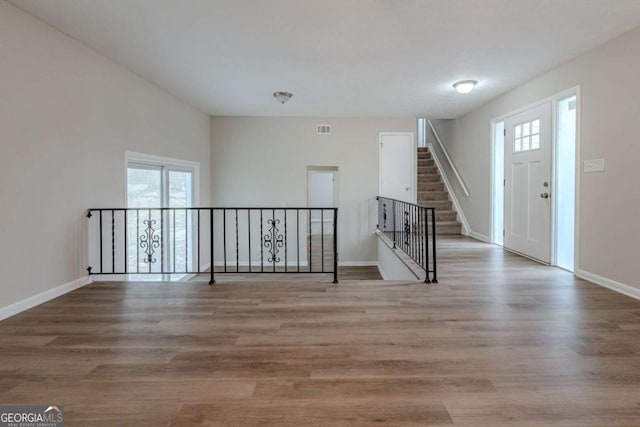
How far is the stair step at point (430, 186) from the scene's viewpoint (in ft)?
25.8

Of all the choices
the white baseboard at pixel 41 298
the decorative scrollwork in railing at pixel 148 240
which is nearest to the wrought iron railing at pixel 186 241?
the decorative scrollwork in railing at pixel 148 240

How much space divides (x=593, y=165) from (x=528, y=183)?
113 cm

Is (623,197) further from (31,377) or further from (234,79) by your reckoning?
(31,377)

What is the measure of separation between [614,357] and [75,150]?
15.1 feet

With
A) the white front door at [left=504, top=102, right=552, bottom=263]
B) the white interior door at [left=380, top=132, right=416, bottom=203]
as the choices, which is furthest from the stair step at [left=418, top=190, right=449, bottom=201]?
the white front door at [left=504, top=102, right=552, bottom=263]

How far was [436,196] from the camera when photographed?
7613mm

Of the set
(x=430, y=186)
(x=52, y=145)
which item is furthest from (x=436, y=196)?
(x=52, y=145)

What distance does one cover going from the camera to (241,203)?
6.93 m

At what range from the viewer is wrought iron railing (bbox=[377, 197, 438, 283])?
373 centimetres

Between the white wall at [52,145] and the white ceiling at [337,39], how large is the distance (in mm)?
225

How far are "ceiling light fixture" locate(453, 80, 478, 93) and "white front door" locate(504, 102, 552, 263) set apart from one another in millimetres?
839

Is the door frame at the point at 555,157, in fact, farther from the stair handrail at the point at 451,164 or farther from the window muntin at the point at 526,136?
the stair handrail at the point at 451,164

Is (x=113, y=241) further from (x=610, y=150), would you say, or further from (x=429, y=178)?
(x=429, y=178)

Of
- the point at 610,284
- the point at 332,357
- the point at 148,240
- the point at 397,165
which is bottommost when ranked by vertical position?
the point at 332,357
